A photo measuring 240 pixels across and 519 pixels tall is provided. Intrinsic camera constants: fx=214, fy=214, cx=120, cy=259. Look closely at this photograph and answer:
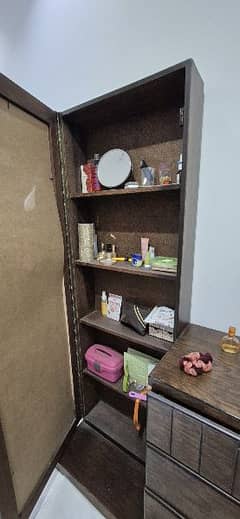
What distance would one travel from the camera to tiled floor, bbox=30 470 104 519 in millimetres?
994

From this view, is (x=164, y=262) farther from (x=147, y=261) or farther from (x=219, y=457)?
(x=219, y=457)

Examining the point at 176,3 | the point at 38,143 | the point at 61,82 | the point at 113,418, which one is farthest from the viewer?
the point at 113,418

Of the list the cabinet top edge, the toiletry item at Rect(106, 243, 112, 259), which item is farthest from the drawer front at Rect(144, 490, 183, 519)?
the cabinet top edge

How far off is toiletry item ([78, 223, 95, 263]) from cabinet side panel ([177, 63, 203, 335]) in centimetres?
49

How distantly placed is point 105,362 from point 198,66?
4.71 ft

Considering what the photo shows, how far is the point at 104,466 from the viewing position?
1145 millimetres

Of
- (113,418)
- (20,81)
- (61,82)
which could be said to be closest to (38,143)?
(61,82)

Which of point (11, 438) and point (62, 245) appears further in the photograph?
point (62, 245)

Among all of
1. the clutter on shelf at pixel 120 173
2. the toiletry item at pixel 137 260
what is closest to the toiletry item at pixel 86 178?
the clutter on shelf at pixel 120 173

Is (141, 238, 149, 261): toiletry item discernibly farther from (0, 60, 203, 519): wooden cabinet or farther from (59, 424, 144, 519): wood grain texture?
(59, 424, 144, 519): wood grain texture

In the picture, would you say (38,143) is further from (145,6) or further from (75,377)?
(75,377)

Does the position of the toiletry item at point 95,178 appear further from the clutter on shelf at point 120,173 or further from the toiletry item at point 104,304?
the toiletry item at point 104,304

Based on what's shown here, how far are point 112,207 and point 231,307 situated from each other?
0.75 metres

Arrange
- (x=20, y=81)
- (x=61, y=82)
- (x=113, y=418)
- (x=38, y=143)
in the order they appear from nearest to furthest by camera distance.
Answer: (x=38, y=143) < (x=61, y=82) < (x=113, y=418) < (x=20, y=81)
